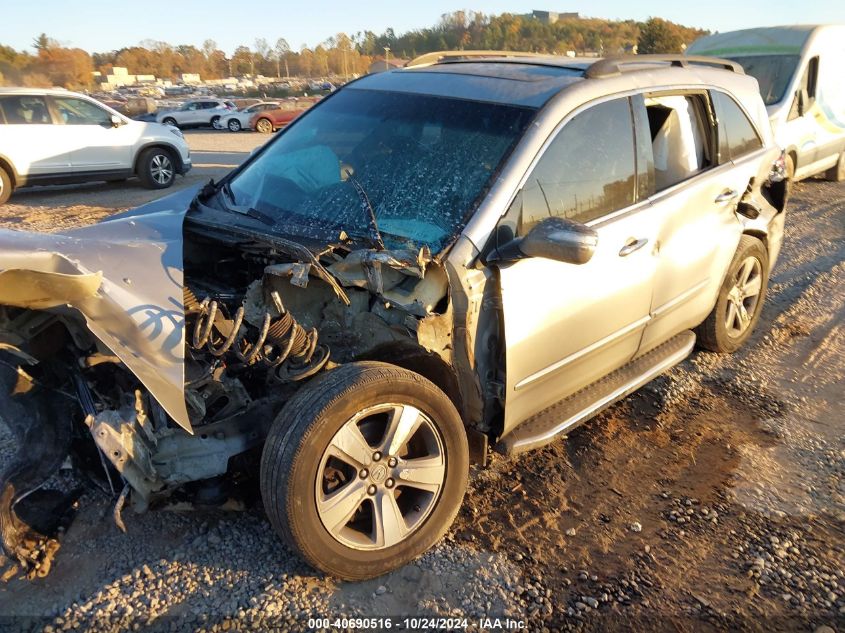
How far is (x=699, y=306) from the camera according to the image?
4199 millimetres

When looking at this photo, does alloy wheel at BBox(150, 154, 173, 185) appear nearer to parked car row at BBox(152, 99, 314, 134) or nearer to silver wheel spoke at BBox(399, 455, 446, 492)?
silver wheel spoke at BBox(399, 455, 446, 492)

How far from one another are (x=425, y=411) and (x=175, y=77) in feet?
362

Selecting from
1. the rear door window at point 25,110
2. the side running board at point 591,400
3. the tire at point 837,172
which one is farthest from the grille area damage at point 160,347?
the tire at point 837,172

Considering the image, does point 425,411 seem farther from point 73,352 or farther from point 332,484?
point 73,352

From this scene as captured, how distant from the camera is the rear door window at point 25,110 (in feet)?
35.3

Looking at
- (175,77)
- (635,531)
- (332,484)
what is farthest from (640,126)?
(175,77)

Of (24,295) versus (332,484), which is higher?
(24,295)

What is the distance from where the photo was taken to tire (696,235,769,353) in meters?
4.48

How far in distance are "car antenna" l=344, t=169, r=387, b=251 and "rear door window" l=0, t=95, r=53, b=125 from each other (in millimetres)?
9946

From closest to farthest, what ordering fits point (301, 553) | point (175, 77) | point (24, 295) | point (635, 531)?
point (24, 295)
point (301, 553)
point (635, 531)
point (175, 77)

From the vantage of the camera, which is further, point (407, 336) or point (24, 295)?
point (407, 336)

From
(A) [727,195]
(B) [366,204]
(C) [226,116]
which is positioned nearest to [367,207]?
(B) [366,204]

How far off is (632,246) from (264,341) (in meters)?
1.88

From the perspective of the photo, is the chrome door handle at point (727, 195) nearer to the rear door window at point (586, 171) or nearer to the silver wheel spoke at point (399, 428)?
the rear door window at point (586, 171)
